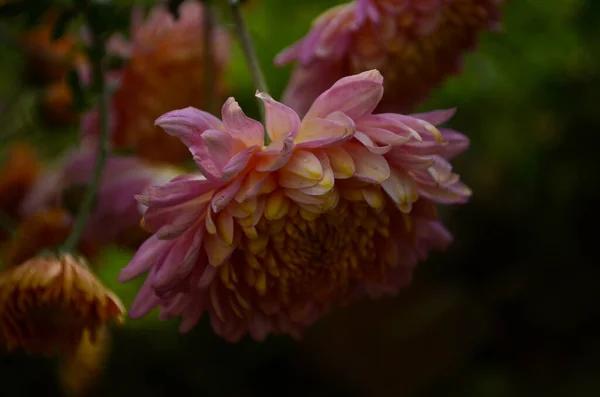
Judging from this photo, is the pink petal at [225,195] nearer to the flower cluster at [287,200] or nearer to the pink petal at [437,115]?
the flower cluster at [287,200]

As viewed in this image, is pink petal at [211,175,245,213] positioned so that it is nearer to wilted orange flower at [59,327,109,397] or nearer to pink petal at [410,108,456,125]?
pink petal at [410,108,456,125]

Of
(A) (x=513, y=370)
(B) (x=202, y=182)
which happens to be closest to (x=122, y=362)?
(A) (x=513, y=370)

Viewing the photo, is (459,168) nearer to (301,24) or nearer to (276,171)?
(301,24)

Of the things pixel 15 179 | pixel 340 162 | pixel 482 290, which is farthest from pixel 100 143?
pixel 482 290

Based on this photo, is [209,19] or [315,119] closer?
[315,119]

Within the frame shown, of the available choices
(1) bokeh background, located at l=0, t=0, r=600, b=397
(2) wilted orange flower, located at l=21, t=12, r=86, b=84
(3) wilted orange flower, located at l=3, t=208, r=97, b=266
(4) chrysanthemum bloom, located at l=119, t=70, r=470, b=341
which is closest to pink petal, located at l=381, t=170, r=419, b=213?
(4) chrysanthemum bloom, located at l=119, t=70, r=470, b=341
